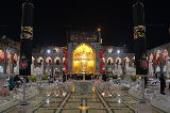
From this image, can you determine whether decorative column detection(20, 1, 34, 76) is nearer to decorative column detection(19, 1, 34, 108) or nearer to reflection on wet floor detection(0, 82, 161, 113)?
decorative column detection(19, 1, 34, 108)

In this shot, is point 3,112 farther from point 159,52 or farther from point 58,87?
point 159,52

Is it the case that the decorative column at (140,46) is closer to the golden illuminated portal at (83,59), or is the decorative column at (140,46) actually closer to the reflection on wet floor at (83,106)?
the reflection on wet floor at (83,106)

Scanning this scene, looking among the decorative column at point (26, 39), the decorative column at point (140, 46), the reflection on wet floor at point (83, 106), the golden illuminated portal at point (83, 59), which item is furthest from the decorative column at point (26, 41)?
the golden illuminated portal at point (83, 59)

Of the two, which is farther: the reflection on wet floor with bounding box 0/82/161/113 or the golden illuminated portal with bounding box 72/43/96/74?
the golden illuminated portal with bounding box 72/43/96/74

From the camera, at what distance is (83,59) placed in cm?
6850

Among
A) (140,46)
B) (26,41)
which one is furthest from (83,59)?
(140,46)

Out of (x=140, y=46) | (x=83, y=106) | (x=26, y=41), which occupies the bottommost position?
(x=83, y=106)

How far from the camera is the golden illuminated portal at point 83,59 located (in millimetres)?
67938

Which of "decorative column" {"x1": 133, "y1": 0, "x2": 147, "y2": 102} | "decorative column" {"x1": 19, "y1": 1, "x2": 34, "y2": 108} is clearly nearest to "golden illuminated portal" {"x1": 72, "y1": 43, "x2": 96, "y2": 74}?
"decorative column" {"x1": 19, "y1": 1, "x2": 34, "y2": 108}

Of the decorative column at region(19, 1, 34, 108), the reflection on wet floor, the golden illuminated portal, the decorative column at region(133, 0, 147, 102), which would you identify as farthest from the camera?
the golden illuminated portal

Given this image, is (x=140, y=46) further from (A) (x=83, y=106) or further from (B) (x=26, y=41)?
(B) (x=26, y=41)

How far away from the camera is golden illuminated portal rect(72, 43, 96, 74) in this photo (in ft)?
223

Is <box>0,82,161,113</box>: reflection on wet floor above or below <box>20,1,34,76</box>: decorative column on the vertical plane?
below

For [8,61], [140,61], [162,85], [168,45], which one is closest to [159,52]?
[168,45]
